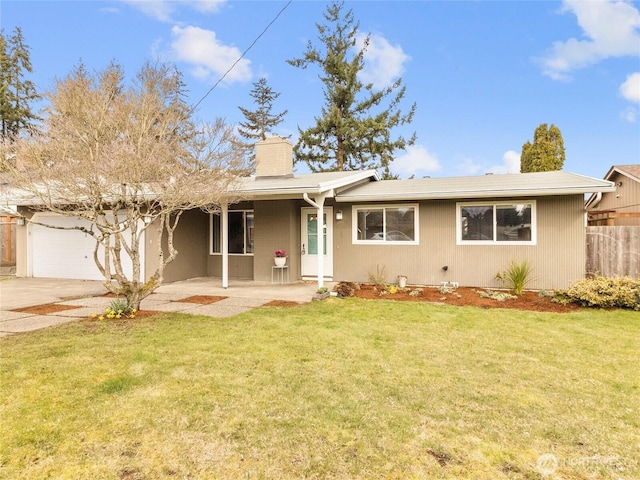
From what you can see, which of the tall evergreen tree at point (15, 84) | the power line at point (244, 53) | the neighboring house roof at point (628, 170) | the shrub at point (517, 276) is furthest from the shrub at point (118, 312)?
the tall evergreen tree at point (15, 84)

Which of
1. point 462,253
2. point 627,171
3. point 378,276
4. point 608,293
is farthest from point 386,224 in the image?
point 627,171

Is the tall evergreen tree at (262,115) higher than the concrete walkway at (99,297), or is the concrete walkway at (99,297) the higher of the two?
the tall evergreen tree at (262,115)

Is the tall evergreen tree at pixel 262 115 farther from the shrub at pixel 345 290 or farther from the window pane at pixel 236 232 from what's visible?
the shrub at pixel 345 290

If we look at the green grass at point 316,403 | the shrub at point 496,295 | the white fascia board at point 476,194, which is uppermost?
the white fascia board at point 476,194

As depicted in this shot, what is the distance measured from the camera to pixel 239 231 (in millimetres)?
12055

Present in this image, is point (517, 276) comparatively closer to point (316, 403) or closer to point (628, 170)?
point (316, 403)

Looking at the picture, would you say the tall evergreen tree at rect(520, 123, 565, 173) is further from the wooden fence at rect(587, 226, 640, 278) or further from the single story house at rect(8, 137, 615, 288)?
the wooden fence at rect(587, 226, 640, 278)

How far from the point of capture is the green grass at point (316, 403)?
248cm

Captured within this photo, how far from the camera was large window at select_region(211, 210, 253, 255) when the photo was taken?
11.9m

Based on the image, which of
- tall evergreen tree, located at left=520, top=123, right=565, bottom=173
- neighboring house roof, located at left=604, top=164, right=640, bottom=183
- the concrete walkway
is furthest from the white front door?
neighboring house roof, located at left=604, top=164, right=640, bottom=183

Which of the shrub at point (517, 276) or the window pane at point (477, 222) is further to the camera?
the window pane at point (477, 222)

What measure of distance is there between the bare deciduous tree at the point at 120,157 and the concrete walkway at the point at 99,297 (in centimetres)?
107

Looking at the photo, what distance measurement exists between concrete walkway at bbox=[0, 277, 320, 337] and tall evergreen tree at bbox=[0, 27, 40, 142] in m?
17.1

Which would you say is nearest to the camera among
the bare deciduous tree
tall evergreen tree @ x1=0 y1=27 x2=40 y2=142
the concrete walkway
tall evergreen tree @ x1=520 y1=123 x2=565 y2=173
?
the bare deciduous tree
